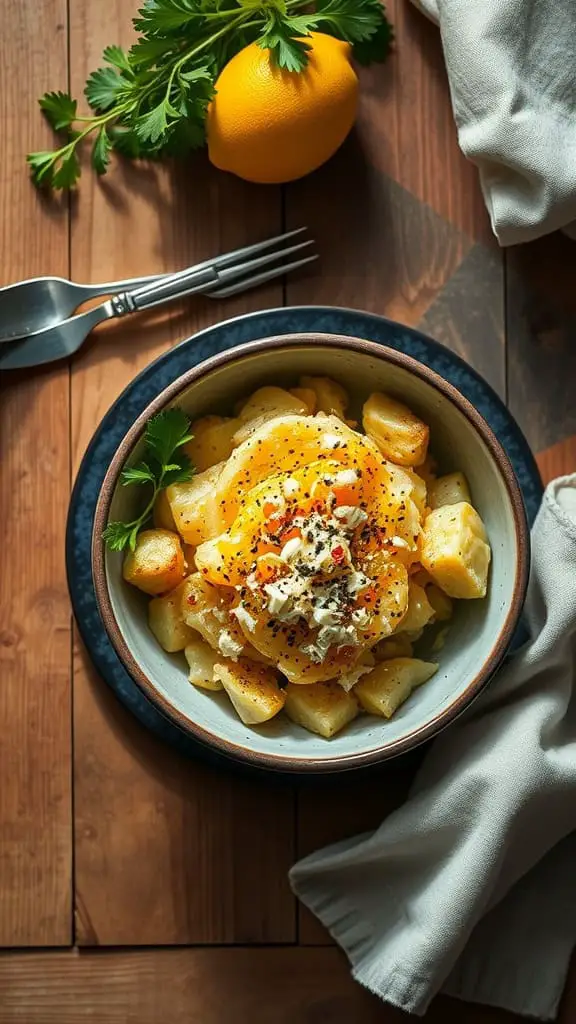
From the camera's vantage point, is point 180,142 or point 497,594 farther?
point 180,142

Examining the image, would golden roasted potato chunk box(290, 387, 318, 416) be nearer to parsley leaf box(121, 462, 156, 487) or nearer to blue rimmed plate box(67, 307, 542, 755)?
blue rimmed plate box(67, 307, 542, 755)

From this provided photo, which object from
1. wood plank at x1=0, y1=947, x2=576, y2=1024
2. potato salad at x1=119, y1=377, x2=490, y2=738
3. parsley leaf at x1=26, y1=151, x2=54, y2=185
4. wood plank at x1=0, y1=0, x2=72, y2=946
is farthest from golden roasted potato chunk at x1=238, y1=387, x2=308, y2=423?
wood plank at x1=0, y1=947, x2=576, y2=1024

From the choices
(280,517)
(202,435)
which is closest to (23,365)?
(202,435)

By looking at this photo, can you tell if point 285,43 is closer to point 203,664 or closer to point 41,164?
point 41,164

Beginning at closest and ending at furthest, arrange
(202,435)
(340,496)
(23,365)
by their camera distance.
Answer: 1. (340,496)
2. (202,435)
3. (23,365)

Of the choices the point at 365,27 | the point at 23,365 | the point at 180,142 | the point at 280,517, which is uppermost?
the point at 365,27

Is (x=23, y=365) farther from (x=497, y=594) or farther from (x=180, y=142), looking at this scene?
(x=497, y=594)
